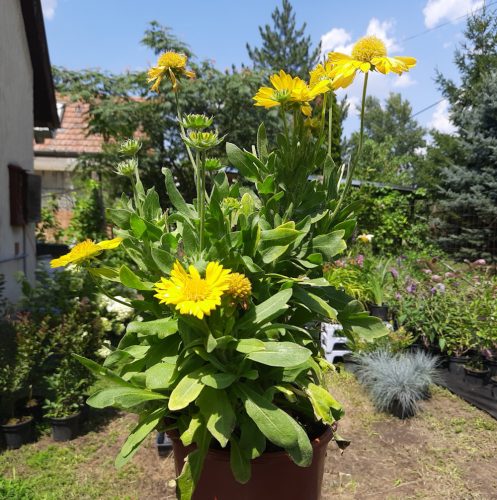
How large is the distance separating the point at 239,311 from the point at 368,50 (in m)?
0.79

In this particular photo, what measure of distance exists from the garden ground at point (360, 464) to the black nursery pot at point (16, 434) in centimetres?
6

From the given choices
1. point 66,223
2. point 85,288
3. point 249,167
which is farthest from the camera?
point 66,223

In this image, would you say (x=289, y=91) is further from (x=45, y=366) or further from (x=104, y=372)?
(x=45, y=366)

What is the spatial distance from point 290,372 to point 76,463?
2591 mm

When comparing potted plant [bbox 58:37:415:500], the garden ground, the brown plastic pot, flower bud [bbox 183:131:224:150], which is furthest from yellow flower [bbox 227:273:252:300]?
the garden ground

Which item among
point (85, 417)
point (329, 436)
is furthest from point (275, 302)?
point (85, 417)

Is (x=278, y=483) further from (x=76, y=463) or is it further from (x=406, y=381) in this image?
(x=406, y=381)

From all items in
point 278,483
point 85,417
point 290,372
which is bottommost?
point 85,417

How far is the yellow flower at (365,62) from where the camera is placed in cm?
121

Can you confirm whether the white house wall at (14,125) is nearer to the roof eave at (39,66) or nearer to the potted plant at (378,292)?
the roof eave at (39,66)

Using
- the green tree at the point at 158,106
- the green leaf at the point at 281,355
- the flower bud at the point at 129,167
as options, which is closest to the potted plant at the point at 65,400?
the flower bud at the point at 129,167

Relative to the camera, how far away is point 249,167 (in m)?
1.40

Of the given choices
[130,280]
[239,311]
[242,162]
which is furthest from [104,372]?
[242,162]

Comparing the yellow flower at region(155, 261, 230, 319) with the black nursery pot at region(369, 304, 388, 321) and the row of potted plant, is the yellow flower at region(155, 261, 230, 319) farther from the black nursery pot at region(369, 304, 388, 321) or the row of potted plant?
the black nursery pot at region(369, 304, 388, 321)
